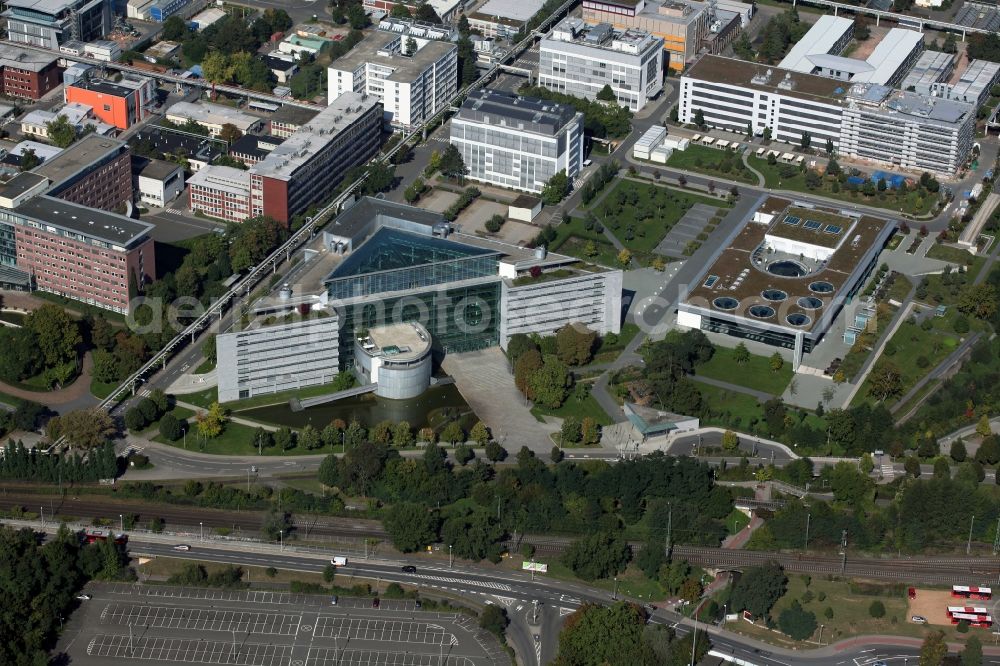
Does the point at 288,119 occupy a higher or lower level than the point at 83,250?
lower

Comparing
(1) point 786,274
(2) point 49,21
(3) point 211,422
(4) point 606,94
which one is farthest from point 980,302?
(2) point 49,21

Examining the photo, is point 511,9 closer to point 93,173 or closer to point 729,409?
point 93,173

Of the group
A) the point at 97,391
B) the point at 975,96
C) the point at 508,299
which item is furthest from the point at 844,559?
the point at 975,96

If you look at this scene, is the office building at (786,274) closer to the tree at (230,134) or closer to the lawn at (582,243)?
the lawn at (582,243)

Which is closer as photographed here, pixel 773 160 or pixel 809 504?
pixel 809 504

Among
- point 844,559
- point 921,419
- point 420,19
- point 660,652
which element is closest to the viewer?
point 660,652

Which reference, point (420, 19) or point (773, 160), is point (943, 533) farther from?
point (420, 19)

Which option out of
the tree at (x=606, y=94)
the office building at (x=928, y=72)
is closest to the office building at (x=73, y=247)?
the tree at (x=606, y=94)

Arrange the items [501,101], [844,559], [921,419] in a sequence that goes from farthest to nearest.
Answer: [501,101] < [921,419] < [844,559]
